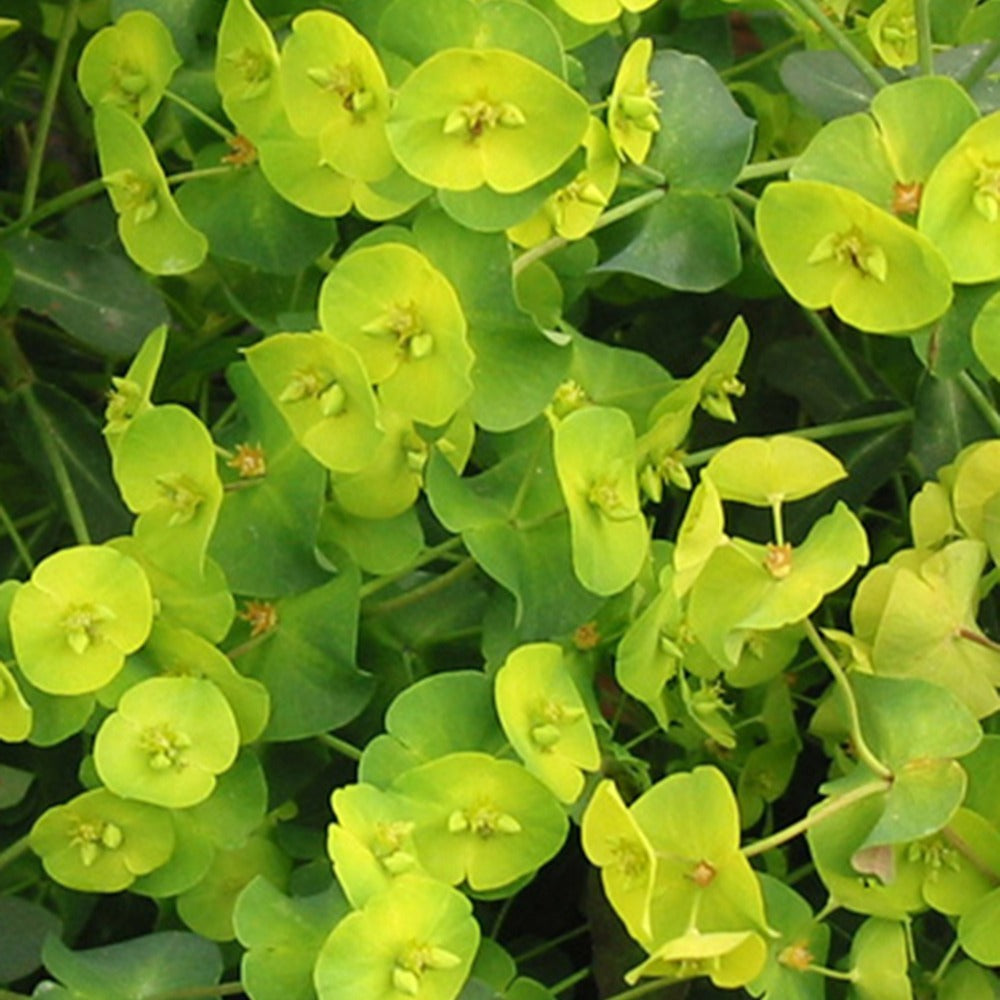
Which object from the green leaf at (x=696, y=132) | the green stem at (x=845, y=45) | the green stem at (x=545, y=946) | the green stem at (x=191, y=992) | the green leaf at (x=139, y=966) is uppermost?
the green stem at (x=845, y=45)

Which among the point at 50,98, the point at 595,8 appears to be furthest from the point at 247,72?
the point at 50,98

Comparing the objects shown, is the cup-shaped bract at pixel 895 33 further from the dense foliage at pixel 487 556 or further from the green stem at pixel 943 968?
the green stem at pixel 943 968

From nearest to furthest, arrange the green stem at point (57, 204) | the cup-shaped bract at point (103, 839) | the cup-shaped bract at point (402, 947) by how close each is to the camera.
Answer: the cup-shaped bract at point (402, 947), the cup-shaped bract at point (103, 839), the green stem at point (57, 204)

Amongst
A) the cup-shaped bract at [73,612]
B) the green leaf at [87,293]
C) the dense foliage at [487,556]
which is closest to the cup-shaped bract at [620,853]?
the dense foliage at [487,556]

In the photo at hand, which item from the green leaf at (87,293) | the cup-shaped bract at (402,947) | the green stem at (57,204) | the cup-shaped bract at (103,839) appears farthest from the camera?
the green leaf at (87,293)

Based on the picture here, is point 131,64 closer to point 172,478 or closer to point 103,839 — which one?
point 172,478
